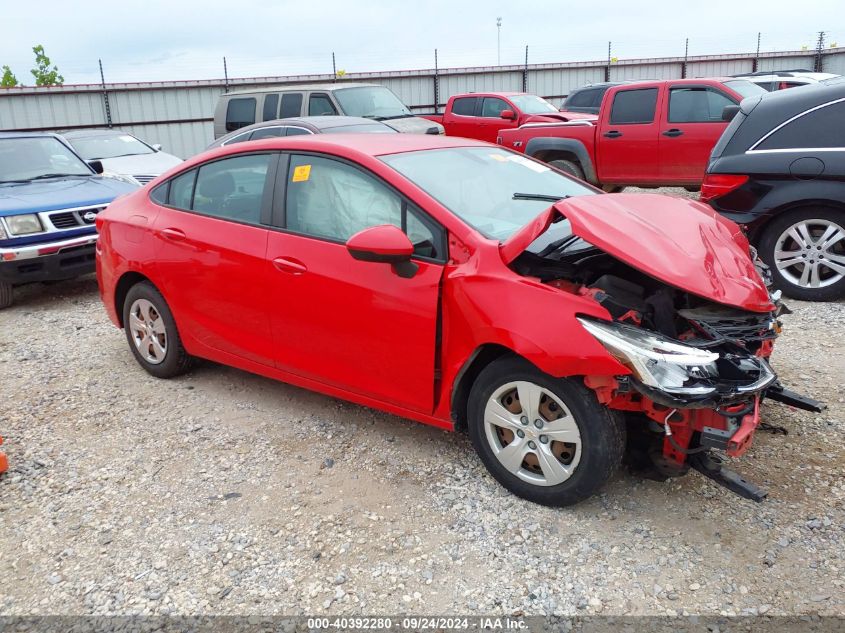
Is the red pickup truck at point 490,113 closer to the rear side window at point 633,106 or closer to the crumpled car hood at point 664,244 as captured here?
the rear side window at point 633,106

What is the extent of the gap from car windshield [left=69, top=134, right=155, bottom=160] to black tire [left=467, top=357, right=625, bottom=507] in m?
9.98

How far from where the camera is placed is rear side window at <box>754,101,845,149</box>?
18.8 ft

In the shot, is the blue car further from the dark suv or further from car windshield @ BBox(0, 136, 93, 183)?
the dark suv

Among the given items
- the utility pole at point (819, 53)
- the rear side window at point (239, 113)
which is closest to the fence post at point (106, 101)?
the rear side window at point (239, 113)

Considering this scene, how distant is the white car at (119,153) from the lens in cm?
1070

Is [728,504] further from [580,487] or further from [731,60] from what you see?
[731,60]

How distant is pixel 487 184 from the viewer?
3953 millimetres

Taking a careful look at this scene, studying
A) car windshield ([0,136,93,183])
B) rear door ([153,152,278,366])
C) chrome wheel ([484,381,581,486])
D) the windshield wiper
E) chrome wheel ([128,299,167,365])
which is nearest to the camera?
chrome wheel ([484,381,581,486])

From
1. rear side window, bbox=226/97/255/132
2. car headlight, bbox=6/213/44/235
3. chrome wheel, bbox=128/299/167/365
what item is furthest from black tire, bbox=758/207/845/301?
rear side window, bbox=226/97/255/132

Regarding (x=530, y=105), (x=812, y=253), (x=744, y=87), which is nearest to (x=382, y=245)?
(x=812, y=253)

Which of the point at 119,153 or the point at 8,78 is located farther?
the point at 8,78

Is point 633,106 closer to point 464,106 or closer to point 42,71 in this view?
point 464,106

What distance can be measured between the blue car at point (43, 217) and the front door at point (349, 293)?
12.5 ft

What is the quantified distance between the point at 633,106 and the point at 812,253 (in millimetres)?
5590
